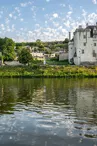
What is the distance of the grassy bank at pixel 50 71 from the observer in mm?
80863

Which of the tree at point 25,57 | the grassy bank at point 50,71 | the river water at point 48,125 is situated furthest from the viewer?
the tree at point 25,57

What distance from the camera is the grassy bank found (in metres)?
80.9

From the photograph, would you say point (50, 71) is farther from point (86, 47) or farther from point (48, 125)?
point (48, 125)

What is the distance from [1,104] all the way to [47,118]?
27.2 ft

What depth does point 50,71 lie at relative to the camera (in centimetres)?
8381

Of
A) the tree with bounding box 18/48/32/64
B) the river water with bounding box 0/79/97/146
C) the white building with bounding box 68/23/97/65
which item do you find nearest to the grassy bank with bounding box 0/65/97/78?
the white building with bounding box 68/23/97/65

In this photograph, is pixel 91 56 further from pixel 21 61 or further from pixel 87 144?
pixel 87 144

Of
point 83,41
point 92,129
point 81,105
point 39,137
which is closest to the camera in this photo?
Result: point 39,137

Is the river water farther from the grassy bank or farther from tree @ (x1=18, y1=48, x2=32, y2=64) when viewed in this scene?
tree @ (x1=18, y1=48, x2=32, y2=64)

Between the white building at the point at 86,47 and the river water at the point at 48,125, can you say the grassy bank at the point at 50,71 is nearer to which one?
the white building at the point at 86,47

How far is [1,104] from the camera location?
2839 centimetres

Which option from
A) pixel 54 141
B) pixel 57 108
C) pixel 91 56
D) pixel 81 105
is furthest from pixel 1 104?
pixel 91 56

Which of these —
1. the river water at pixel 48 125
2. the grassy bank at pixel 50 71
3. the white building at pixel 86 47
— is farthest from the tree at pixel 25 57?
the river water at pixel 48 125

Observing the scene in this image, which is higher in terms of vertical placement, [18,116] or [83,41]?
[83,41]
